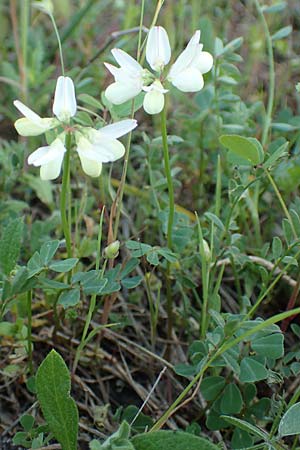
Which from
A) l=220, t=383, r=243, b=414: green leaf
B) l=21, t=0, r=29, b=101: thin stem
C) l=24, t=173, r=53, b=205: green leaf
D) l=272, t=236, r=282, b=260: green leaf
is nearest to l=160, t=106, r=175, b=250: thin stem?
l=272, t=236, r=282, b=260: green leaf

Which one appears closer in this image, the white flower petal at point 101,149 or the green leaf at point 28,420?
the white flower petal at point 101,149

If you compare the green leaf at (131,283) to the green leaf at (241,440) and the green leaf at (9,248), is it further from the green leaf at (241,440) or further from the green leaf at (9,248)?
the green leaf at (241,440)

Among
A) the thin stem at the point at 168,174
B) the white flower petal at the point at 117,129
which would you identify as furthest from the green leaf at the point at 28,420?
the white flower petal at the point at 117,129

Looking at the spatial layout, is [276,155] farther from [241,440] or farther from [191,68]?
[241,440]

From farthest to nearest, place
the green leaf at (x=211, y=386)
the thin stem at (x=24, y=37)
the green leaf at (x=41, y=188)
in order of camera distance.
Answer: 1. the thin stem at (x=24, y=37)
2. the green leaf at (x=41, y=188)
3. the green leaf at (x=211, y=386)

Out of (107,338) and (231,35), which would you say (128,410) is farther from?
(231,35)

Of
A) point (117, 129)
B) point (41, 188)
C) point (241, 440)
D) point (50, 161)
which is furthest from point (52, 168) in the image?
point (41, 188)

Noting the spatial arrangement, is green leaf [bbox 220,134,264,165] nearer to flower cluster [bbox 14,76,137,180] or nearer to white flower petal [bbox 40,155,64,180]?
flower cluster [bbox 14,76,137,180]
